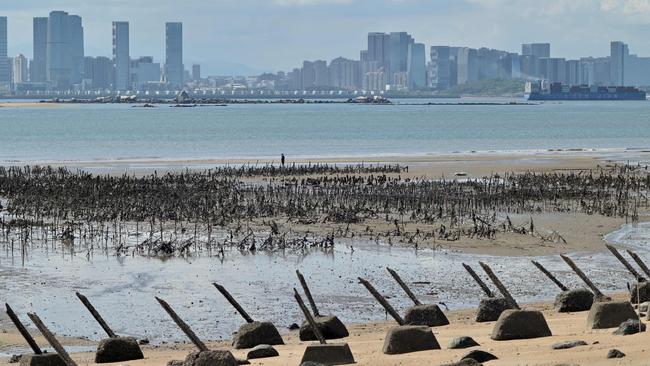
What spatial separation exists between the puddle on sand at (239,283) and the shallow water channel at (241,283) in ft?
0.05

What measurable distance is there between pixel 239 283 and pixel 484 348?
8.49 metres

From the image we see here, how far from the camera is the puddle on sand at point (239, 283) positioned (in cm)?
1928

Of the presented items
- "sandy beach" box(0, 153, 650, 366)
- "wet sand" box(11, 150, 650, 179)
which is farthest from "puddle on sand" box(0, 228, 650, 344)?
"wet sand" box(11, 150, 650, 179)

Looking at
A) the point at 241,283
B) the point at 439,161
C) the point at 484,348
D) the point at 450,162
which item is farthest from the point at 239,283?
the point at 439,161

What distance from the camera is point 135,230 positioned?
96.0 ft

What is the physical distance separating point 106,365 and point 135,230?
46.3 feet

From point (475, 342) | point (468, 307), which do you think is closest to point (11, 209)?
point (468, 307)

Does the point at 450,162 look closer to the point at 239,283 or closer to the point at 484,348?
the point at 239,283

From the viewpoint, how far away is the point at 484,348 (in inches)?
575

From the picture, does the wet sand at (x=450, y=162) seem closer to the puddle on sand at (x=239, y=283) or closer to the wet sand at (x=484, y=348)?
the puddle on sand at (x=239, y=283)

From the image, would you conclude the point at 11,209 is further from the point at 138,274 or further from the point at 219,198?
the point at 138,274

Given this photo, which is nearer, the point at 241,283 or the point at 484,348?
the point at 484,348

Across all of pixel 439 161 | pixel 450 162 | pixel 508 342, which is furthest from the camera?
pixel 439 161

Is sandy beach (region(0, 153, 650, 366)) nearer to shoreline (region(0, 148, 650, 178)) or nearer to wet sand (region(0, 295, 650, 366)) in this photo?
wet sand (region(0, 295, 650, 366))
